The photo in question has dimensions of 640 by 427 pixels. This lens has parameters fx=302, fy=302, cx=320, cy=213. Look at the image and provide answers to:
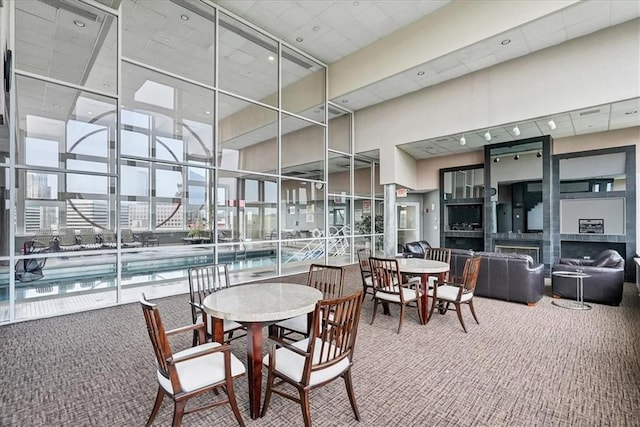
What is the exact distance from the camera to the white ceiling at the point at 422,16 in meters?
4.76

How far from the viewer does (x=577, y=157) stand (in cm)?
745

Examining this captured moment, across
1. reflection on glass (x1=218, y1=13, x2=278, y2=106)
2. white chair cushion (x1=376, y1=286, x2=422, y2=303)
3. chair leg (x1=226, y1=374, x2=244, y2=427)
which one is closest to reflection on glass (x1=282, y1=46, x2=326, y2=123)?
reflection on glass (x1=218, y1=13, x2=278, y2=106)

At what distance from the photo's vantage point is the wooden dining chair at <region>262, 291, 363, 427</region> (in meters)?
1.81

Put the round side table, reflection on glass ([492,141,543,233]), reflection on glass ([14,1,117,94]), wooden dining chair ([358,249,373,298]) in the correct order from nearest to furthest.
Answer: reflection on glass ([14,1,117,94])
wooden dining chair ([358,249,373,298])
the round side table
reflection on glass ([492,141,543,233])

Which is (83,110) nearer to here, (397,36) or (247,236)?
(247,236)

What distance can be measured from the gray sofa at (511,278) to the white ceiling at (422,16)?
305 cm

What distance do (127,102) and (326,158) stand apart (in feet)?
14.6

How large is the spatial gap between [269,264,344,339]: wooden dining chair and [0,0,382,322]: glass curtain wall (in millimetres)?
3163

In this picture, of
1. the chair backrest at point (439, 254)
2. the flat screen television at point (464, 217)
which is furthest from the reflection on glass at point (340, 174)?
the chair backrest at point (439, 254)

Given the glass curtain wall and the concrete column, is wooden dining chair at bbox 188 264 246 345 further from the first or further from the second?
the concrete column

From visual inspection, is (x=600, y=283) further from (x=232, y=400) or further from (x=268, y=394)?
(x=232, y=400)

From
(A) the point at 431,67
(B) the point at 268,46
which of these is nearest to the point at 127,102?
(B) the point at 268,46

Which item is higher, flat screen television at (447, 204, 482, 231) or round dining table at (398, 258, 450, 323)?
flat screen television at (447, 204, 482, 231)

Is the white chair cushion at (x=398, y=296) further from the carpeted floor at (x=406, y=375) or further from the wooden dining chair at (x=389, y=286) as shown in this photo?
the carpeted floor at (x=406, y=375)
